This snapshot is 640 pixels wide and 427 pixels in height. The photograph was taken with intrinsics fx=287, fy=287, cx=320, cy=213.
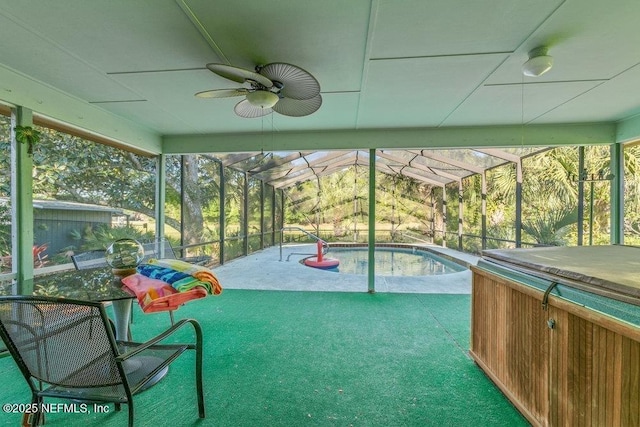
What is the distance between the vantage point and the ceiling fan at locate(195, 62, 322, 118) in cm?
184

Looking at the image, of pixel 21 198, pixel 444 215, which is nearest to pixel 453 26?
pixel 21 198

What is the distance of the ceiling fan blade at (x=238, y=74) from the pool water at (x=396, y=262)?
4.97m

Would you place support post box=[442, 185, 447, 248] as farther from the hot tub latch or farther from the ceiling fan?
the hot tub latch

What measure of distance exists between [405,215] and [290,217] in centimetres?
447

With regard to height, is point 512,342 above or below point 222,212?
below

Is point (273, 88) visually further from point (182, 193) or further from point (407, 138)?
point (182, 193)

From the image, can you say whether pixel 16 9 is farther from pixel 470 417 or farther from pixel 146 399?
pixel 470 417

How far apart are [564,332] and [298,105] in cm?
224

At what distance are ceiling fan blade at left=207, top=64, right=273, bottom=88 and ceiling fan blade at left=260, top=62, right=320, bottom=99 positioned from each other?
0.04 metres

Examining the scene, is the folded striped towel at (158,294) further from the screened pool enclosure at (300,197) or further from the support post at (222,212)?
the support post at (222,212)

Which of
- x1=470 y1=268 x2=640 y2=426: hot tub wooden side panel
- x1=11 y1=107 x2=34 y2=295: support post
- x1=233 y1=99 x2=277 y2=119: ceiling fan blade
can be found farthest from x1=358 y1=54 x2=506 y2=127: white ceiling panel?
x1=11 y1=107 x2=34 y2=295: support post

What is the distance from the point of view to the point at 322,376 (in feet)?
6.92

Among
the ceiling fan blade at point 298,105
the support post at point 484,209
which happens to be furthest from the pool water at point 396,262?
the ceiling fan blade at point 298,105

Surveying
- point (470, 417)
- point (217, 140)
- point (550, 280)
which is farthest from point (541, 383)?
point (217, 140)
